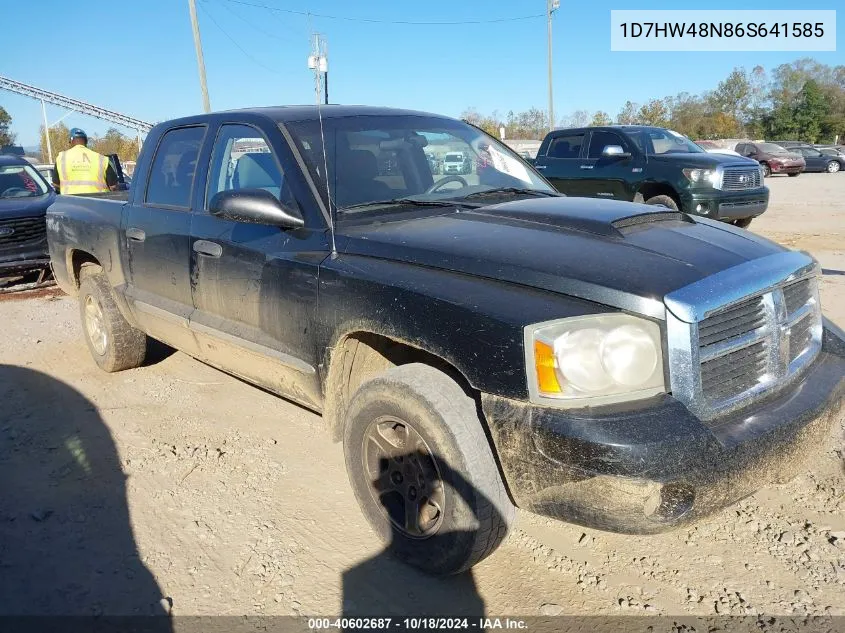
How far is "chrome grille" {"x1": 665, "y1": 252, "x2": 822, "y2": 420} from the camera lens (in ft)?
6.91

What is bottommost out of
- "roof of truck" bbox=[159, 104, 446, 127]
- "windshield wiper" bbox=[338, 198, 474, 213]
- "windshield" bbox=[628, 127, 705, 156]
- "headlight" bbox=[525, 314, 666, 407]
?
"headlight" bbox=[525, 314, 666, 407]

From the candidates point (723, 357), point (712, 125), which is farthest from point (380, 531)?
point (712, 125)

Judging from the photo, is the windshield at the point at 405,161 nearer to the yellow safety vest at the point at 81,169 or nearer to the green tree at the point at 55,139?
the yellow safety vest at the point at 81,169

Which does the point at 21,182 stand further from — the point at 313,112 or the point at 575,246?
the point at 575,246

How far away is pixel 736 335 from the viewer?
226 cm

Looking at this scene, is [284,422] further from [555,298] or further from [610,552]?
[555,298]

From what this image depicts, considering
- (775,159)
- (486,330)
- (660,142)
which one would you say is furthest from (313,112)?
(775,159)

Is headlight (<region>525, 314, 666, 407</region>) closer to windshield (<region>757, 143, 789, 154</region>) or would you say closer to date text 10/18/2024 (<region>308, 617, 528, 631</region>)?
date text 10/18/2024 (<region>308, 617, 528, 631</region>)

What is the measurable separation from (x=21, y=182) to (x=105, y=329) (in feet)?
17.8

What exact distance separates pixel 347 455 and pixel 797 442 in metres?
1.68

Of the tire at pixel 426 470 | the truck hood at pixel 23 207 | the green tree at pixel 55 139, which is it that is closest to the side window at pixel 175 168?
the tire at pixel 426 470

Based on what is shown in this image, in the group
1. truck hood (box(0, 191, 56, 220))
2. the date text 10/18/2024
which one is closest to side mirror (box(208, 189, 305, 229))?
the date text 10/18/2024

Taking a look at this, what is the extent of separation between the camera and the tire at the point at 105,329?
4.75 meters

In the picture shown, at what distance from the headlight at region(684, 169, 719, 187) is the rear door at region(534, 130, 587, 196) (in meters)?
1.72
